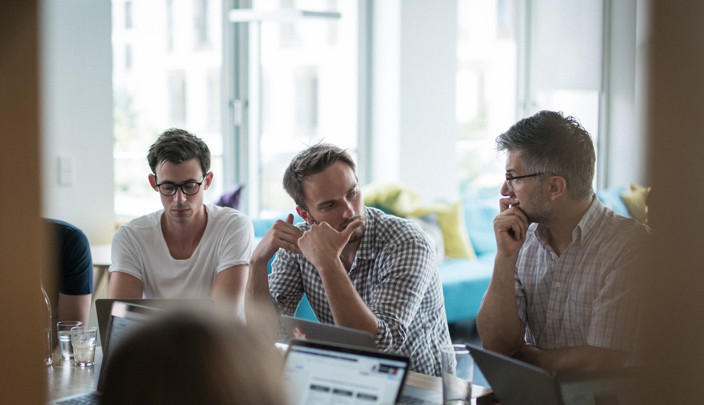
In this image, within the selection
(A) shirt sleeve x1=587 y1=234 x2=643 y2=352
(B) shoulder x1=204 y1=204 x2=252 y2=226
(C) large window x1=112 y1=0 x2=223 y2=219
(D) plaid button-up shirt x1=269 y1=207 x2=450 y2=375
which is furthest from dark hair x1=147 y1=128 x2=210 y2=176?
(C) large window x1=112 y1=0 x2=223 y2=219

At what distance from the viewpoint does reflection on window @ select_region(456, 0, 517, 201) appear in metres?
6.61

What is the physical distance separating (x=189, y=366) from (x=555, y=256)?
5.18 feet

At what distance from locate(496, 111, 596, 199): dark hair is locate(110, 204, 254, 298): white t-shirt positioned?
1063 millimetres

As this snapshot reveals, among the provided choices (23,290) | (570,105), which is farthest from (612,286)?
(570,105)

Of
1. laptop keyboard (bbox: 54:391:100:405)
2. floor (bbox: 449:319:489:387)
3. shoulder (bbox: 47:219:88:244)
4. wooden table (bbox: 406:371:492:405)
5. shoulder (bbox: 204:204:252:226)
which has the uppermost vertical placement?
shoulder (bbox: 204:204:252:226)

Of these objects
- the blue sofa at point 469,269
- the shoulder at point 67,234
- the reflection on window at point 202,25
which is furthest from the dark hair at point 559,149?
the reflection on window at point 202,25

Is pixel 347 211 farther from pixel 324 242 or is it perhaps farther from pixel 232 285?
pixel 232 285

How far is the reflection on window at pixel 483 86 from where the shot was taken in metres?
6.61

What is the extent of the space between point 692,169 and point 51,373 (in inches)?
68.7

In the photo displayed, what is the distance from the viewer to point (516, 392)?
1.38 metres

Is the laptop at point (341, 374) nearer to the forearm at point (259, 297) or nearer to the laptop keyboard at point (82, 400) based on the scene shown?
the laptop keyboard at point (82, 400)

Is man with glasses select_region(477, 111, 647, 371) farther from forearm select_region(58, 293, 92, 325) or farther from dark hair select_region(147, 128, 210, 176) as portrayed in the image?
forearm select_region(58, 293, 92, 325)

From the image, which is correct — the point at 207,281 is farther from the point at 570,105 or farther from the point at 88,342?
the point at 570,105

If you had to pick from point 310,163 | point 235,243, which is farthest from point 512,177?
point 235,243
